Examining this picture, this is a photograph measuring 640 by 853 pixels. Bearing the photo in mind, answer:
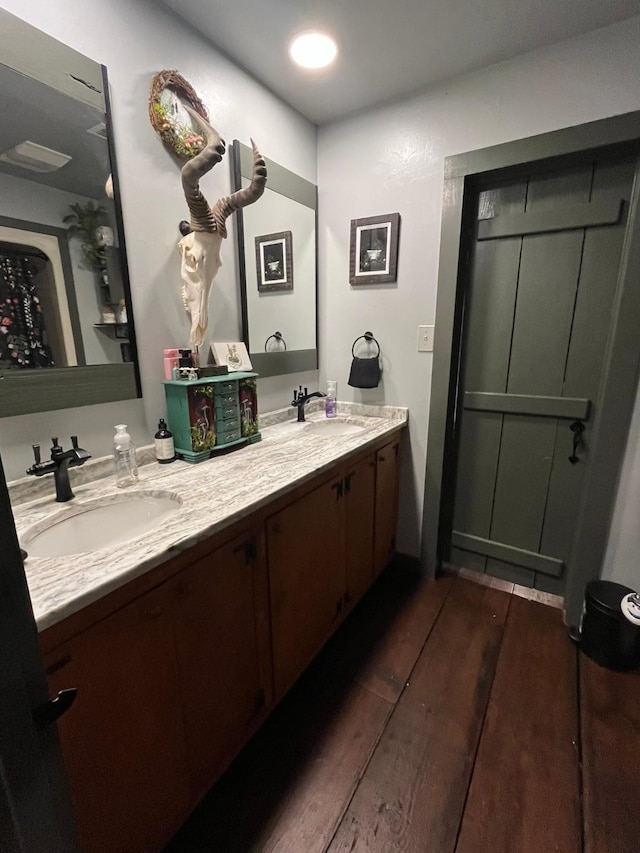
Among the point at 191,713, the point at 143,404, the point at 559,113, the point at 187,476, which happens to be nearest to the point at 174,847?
the point at 191,713

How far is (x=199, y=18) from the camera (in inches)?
51.8

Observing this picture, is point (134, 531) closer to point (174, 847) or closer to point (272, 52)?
point (174, 847)

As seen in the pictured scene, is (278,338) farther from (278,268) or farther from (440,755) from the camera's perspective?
(440,755)

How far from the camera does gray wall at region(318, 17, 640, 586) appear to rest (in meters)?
1.43

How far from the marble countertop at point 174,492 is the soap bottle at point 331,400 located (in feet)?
1.07

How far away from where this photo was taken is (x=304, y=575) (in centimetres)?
135

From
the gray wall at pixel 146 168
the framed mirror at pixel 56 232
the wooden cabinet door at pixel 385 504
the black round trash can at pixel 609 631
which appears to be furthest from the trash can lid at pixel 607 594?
the framed mirror at pixel 56 232

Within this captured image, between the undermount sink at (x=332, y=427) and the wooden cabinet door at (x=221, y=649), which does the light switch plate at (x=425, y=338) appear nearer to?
the undermount sink at (x=332, y=427)

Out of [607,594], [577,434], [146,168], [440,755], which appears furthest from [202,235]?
[607,594]

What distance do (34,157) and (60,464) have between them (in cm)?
86

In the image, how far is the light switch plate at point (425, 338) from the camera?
1.91 metres

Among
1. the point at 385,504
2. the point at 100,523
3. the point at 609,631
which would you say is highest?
the point at 100,523

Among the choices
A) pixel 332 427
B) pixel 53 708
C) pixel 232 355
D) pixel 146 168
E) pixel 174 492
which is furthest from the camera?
pixel 332 427

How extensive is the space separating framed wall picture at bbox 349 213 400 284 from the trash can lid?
1.72m
